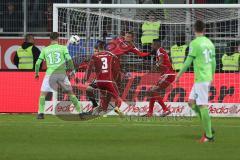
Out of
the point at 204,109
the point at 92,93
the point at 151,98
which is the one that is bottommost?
the point at 151,98

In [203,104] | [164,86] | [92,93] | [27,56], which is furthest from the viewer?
[27,56]

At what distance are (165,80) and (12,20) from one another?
734cm

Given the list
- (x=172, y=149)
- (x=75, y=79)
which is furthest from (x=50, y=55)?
(x=172, y=149)

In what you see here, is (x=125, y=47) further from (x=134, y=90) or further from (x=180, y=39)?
(x=180, y=39)

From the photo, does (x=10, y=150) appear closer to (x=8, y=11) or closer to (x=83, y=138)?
(x=83, y=138)

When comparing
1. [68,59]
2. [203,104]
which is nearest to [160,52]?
[68,59]

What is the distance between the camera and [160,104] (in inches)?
878

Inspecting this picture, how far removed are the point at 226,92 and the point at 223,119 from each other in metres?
1.34

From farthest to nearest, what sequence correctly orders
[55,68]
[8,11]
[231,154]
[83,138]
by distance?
[8,11]
[55,68]
[83,138]
[231,154]

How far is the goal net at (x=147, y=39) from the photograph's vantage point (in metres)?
23.1

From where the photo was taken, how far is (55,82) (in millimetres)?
21344

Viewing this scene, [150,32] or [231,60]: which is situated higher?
[150,32]

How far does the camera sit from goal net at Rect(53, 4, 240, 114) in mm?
23125

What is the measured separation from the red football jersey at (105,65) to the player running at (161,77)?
1.45 meters
